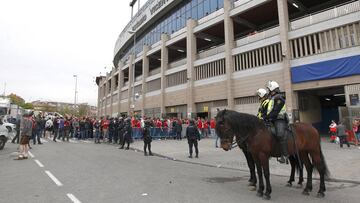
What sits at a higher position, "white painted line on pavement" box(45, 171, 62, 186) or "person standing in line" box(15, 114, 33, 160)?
"person standing in line" box(15, 114, 33, 160)

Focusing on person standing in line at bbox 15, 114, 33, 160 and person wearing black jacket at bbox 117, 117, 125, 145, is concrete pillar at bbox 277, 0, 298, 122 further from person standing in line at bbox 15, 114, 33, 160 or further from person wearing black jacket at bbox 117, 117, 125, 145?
person standing in line at bbox 15, 114, 33, 160

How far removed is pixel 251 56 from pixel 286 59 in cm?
434

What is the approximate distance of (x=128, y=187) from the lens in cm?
658

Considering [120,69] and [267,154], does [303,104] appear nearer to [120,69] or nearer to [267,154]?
[267,154]

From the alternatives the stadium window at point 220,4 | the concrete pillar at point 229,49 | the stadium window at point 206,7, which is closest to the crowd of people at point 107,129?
the concrete pillar at point 229,49

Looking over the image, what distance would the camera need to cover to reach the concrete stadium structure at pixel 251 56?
68.3 ft

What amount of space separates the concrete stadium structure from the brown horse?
52.8 ft

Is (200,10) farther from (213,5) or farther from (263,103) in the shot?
(263,103)

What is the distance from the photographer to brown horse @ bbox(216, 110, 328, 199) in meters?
6.00

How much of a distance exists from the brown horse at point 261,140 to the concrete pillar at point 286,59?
17165mm

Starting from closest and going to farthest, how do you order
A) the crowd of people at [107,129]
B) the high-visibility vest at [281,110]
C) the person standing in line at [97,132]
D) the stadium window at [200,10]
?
the high-visibility vest at [281,110] → the crowd of people at [107,129] → the person standing in line at [97,132] → the stadium window at [200,10]

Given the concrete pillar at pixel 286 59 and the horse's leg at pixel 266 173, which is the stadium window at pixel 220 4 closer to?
the concrete pillar at pixel 286 59

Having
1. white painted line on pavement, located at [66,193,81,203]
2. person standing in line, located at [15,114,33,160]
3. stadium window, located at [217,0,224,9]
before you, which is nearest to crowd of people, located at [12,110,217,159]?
person standing in line, located at [15,114,33,160]

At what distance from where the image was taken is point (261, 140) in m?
6.03
